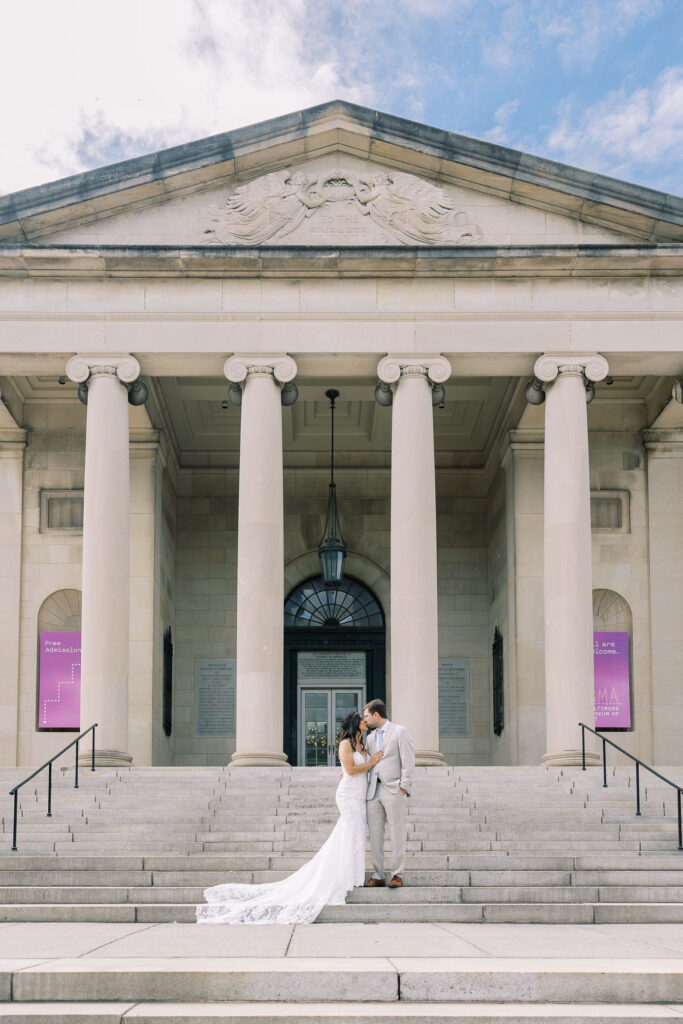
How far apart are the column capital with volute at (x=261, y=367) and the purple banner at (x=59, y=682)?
7505 mm

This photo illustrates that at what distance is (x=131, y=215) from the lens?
88.6 ft

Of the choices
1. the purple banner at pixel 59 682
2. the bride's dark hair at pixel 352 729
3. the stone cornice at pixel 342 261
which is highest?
the stone cornice at pixel 342 261

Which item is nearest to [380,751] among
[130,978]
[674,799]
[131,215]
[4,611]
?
[130,978]

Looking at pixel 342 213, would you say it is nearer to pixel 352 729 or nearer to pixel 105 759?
pixel 105 759

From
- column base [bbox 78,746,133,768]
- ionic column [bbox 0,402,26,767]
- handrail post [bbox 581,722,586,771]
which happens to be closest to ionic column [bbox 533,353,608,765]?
handrail post [bbox 581,722,586,771]

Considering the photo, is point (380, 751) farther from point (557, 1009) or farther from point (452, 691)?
point (452, 691)

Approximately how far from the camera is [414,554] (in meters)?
25.5

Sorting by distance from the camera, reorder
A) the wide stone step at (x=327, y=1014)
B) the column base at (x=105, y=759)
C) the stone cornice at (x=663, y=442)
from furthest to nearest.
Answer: the stone cornice at (x=663, y=442)
the column base at (x=105, y=759)
the wide stone step at (x=327, y=1014)

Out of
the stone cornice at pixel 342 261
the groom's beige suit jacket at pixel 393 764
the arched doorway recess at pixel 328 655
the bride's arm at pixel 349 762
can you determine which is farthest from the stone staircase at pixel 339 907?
the arched doorway recess at pixel 328 655

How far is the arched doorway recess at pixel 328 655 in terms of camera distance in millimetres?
34000

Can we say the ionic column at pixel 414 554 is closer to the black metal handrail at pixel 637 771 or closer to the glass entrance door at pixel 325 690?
the black metal handrail at pixel 637 771

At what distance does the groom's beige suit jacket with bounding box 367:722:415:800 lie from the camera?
15922mm

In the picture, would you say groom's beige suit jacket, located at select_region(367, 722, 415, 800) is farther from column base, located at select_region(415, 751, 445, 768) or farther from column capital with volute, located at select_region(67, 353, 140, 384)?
column capital with volute, located at select_region(67, 353, 140, 384)

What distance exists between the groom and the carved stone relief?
13.0 m
